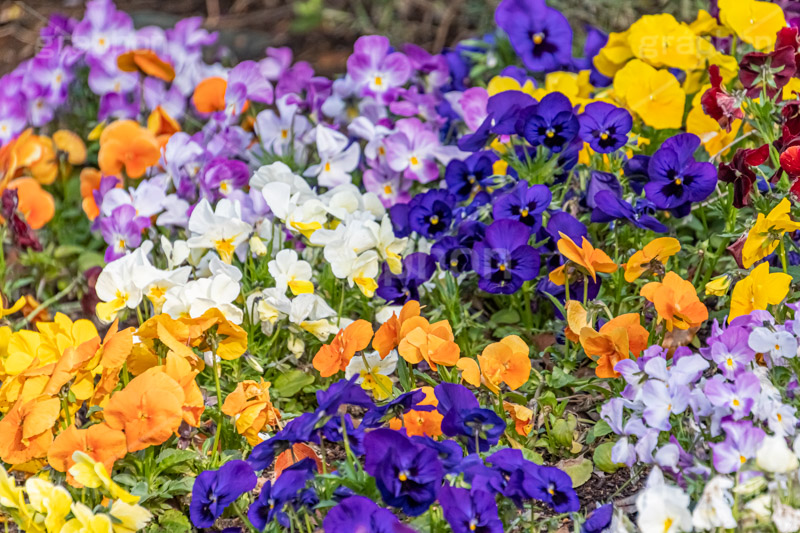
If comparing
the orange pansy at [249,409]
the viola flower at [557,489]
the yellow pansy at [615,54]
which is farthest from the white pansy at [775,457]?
the yellow pansy at [615,54]

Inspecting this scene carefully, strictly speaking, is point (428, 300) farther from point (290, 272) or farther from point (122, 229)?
point (122, 229)

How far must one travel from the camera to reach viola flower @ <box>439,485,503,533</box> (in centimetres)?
171

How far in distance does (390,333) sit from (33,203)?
5.82 feet

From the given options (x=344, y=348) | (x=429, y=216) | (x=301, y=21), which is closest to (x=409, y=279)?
(x=429, y=216)

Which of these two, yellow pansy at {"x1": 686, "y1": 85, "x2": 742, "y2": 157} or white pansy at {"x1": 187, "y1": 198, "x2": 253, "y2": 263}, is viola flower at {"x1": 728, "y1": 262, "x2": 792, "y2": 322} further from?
white pansy at {"x1": 187, "y1": 198, "x2": 253, "y2": 263}

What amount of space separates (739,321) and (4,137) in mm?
2962

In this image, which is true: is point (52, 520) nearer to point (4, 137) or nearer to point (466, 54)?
point (4, 137)

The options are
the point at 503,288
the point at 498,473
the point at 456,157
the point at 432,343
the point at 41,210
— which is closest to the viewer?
the point at 498,473

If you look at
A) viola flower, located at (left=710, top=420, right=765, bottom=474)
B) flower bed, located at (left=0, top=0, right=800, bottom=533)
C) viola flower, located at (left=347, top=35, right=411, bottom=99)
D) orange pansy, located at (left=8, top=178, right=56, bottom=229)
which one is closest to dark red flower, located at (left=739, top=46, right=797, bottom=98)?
flower bed, located at (left=0, top=0, right=800, bottom=533)

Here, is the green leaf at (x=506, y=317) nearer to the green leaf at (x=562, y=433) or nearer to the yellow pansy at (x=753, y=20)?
the green leaf at (x=562, y=433)

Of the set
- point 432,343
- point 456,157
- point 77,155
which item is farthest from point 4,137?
point 432,343

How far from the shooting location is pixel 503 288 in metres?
2.47

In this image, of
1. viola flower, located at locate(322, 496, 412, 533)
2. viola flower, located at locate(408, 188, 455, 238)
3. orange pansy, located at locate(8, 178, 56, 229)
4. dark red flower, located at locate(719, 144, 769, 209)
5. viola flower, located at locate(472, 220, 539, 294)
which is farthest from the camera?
orange pansy, located at locate(8, 178, 56, 229)

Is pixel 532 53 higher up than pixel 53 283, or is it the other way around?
pixel 532 53
